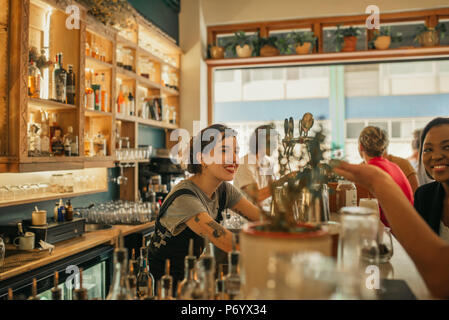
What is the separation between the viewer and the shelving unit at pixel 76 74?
236 cm

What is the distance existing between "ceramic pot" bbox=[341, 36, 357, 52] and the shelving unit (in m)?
2.44

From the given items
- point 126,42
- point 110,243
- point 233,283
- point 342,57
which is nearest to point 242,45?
point 342,57

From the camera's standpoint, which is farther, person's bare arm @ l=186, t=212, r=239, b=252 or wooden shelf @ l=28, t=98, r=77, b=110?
wooden shelf @ l=28, t=98, r=77, b=110

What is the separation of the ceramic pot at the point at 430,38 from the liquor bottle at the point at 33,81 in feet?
15.1

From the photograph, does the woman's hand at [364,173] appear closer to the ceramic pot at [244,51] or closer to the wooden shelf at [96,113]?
the wooden shelf at [96,113]

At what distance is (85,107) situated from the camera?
3156 mm

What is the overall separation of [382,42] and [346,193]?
138 inches

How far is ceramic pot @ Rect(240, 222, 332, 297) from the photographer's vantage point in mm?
726

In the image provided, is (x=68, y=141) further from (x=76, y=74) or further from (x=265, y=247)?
(x=265, y=247)

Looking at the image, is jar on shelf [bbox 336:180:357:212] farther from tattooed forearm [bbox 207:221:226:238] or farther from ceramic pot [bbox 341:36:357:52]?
ceramic pot [bbox 341:36:357:52]

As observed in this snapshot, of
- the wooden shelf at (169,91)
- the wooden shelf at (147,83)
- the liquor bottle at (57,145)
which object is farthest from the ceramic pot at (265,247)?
the wooden shelf at (169,91)

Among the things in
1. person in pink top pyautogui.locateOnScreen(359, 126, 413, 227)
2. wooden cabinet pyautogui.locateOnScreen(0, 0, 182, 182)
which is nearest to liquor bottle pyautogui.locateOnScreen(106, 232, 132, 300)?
wooden cabinet pyautogui.locateOnScreen(0, 0, 182, 182)

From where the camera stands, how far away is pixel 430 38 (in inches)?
194

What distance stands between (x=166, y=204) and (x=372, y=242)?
93cm
